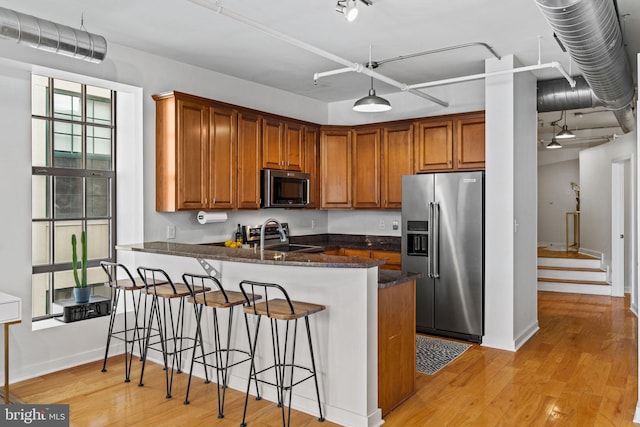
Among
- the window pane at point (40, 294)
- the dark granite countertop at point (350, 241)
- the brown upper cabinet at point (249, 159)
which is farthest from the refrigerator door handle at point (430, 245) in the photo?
the window pane at point (40, 294)

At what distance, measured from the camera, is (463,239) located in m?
4.87

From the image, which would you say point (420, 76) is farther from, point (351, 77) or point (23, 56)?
point (23, 56)

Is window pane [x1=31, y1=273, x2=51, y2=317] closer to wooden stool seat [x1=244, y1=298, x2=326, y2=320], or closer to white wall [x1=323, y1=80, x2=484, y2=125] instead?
wooden stool seat [x1=244, y1=298, x2=326, y2=320]

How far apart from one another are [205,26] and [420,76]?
8.29 feet

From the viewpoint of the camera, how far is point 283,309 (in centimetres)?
296

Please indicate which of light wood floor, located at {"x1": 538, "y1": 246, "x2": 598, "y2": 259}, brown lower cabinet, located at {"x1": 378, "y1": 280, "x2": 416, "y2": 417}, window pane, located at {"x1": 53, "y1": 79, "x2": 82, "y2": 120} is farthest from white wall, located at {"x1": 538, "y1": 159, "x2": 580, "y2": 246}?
window pane, located at {"x1": 53, "y1": 79, "x2": 82, "y2": 120}

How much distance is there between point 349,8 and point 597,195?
7.85m

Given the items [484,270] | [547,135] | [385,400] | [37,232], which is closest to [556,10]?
[385,400]

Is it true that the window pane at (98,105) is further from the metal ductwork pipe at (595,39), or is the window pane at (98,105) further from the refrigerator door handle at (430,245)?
the metal ductwork pipe at (595,39)

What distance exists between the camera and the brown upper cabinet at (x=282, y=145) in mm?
5406

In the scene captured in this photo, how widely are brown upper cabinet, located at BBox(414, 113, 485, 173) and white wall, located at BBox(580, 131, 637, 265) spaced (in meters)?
3.64

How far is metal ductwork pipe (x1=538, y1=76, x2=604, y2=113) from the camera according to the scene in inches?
202

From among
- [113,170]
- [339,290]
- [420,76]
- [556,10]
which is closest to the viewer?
[556,10]
